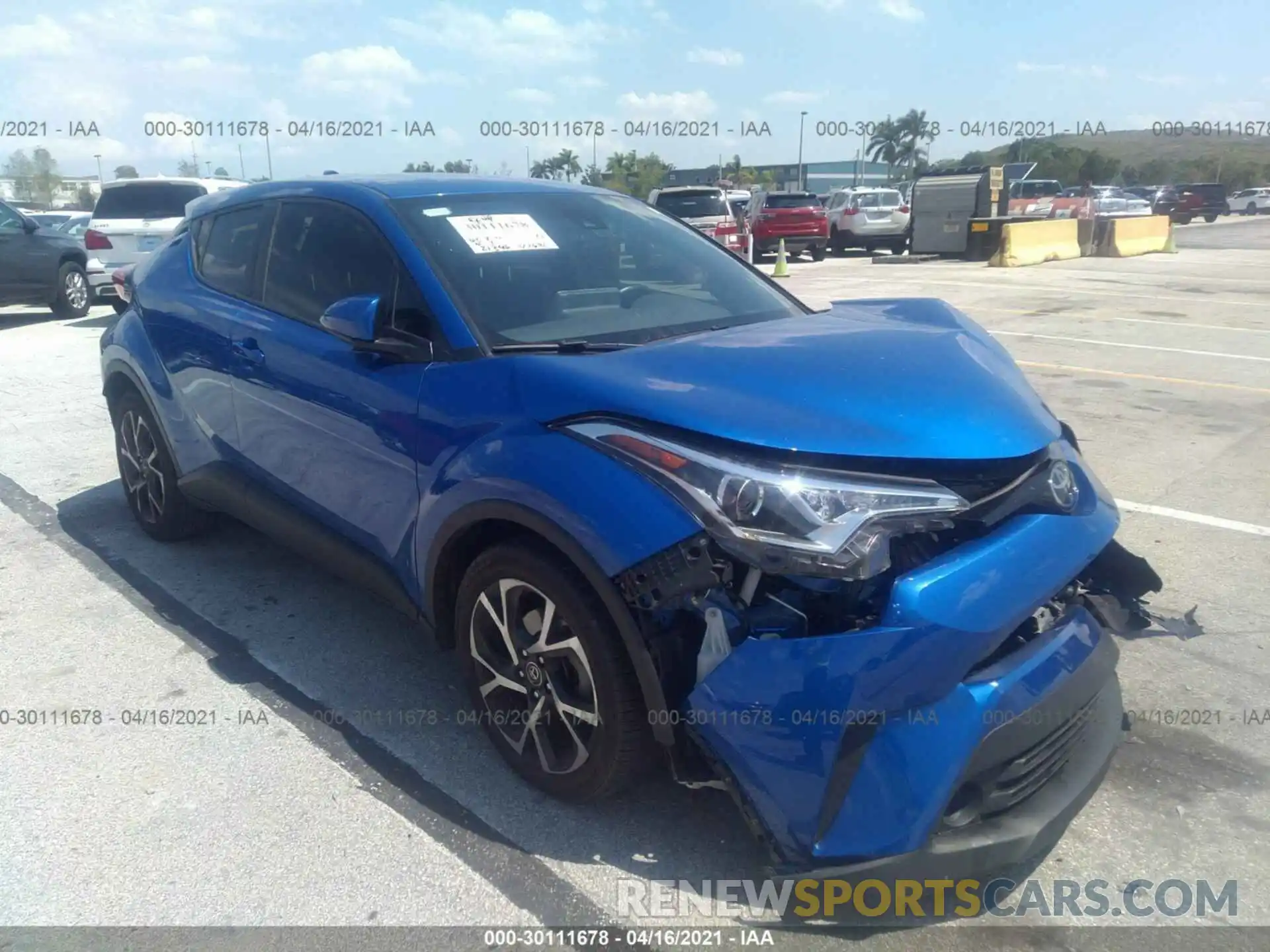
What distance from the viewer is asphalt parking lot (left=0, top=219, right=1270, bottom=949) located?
2596 millimetres

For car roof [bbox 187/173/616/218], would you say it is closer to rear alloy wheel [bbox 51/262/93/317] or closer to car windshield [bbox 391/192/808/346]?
car windshield [bbox 391/192/808/346]

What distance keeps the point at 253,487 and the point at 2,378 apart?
705 cm

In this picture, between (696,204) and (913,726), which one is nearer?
(913,726)

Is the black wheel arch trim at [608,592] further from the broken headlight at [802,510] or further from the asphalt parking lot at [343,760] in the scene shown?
the asphalt parking lot at [343,760]

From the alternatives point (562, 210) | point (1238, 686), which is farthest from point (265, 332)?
point (1238, 686)

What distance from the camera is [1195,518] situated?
509cm

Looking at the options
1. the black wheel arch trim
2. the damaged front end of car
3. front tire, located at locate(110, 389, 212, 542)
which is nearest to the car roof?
front tire, located at locate(110, 389, 212, 542)

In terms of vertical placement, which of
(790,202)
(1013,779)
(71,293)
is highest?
(790,202)

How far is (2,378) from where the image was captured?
9.38m

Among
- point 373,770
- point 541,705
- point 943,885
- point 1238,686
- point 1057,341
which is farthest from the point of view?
point 1057,341

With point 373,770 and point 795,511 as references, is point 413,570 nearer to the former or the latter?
point 373,770

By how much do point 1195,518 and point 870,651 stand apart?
3777 millimetres

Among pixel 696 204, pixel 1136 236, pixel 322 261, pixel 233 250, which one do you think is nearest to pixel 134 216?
pixel 233 250

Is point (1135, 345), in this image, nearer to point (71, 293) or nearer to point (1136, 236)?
point (71, 293)
